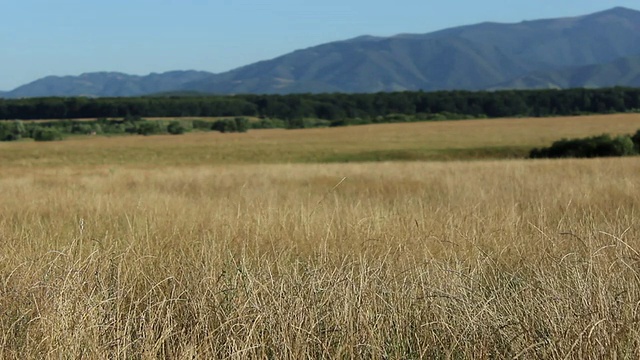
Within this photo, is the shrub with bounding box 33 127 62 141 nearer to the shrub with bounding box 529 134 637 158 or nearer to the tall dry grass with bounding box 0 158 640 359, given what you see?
the shrub with bounding box 529 134 637 158

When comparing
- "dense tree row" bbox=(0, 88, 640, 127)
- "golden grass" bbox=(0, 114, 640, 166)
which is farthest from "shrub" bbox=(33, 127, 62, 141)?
"dense tree row" bbox=(0, 88, 640, 127)

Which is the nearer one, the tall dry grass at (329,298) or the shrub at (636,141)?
the tall dry grass at (329,298)

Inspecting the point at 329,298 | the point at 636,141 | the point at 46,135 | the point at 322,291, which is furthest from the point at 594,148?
the point at 46,135

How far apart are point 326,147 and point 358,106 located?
4889 cm

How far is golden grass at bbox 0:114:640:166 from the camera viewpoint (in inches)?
1663

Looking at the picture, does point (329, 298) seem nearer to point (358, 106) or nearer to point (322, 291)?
point (322, 291)

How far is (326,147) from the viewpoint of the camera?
5028 centimetres

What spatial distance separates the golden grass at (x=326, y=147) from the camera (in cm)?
4225

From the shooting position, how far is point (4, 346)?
4.00 metres

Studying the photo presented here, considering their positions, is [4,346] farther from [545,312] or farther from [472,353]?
[545,312]

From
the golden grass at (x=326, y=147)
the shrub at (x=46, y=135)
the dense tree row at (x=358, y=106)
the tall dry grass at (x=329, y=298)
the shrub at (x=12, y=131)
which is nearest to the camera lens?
the tall dry grass at (x=329, y=298)

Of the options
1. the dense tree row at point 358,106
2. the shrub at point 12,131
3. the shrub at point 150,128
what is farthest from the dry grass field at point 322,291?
the dense tree row at point 358,106

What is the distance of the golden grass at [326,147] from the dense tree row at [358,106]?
25.5m

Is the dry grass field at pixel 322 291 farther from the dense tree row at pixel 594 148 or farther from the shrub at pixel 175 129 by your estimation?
the shrub at pixel 175 129
